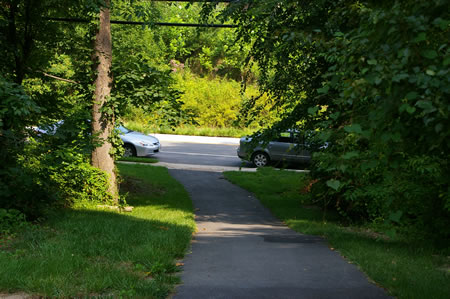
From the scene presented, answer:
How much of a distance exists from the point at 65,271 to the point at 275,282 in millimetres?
2377

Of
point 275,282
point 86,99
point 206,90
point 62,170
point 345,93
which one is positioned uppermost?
point 206,90

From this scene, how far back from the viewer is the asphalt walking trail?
5.23 meters

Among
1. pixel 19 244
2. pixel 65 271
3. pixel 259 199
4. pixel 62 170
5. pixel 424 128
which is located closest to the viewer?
pixel 424 128

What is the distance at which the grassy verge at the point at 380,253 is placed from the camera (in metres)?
5.63

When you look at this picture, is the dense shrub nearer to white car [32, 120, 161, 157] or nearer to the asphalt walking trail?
the asphalt walking trail

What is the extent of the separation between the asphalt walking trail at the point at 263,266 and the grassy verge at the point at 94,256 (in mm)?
321

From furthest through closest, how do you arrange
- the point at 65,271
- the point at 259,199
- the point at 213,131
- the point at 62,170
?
the point at 213,131 → the point at 259,199 → the point at 62,170 → the point at 65,271

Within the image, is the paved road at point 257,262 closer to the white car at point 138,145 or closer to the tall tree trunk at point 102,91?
the tall tree trunk at point 102,91

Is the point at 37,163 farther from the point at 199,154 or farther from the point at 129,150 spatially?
the point at 199,154

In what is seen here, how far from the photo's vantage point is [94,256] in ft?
20.8

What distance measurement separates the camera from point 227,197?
49.4 ft

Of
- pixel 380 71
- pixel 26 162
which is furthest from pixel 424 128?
pixel 26 162

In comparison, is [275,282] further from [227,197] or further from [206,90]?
[206,90]

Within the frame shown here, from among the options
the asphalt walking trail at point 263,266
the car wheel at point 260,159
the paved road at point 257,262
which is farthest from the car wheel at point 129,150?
the asphalt walking trail at point 263,266
